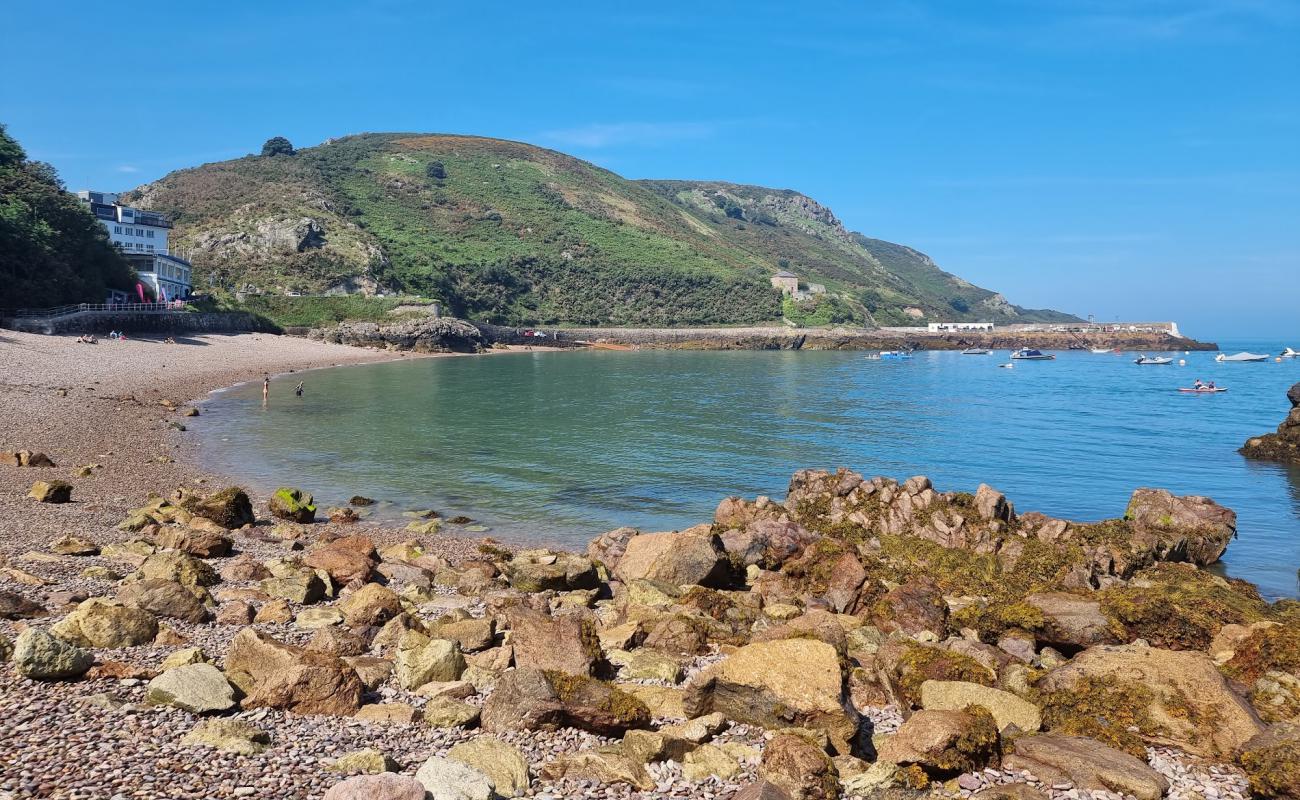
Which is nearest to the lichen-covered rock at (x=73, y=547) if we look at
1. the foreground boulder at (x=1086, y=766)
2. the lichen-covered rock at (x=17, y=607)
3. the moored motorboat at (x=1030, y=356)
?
the lichen-covered rock at (x=17, y=607)

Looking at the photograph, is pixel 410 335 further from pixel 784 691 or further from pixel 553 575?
pixel 784 691

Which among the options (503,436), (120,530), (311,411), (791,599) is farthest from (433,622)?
(311,411)

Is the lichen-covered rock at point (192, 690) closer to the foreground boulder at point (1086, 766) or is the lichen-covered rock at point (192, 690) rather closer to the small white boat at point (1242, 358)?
the foreground boulder at point (1086, 766)

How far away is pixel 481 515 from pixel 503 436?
55.2 feet

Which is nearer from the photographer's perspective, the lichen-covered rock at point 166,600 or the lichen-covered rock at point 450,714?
the lichen-covered rock at point 450,714

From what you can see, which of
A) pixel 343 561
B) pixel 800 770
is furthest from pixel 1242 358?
pixel 800 770

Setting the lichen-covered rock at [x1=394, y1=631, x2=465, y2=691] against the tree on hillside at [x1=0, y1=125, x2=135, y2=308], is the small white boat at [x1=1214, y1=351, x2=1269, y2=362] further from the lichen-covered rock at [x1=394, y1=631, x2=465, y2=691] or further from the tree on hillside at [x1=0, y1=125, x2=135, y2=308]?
the tree on hillside at [x1=0, y1=125, x2=135, y2=308]

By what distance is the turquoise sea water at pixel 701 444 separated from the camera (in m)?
28.0

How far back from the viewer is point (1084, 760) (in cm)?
925

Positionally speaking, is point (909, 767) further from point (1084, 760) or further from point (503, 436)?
point (503, 436)

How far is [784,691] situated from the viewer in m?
10.4

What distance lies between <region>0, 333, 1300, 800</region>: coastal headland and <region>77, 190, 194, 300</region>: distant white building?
286ft

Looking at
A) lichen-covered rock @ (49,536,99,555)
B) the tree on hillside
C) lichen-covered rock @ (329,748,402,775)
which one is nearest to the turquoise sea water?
lichen-covered rock @ (49,536,99,555)

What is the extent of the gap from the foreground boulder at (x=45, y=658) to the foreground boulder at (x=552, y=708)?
198 inches
